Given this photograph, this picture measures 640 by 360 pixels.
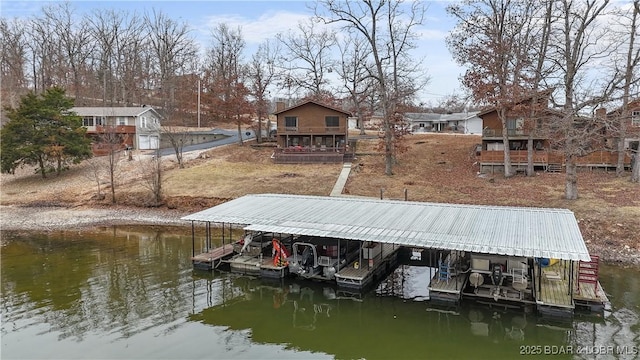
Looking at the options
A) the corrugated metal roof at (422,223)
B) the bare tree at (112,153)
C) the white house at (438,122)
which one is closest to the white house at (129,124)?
the bare tree at (112,153)

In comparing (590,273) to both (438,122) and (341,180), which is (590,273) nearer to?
(341,180)

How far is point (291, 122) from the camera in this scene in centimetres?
4466

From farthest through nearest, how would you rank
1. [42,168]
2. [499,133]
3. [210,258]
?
[42,168] < [499,133] < [210,258]

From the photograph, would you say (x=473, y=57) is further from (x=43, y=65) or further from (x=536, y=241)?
(x=43, y=65)

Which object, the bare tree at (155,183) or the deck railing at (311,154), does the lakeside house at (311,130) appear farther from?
the bare tree at (155,183)

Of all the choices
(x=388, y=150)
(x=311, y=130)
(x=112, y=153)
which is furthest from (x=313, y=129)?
(x=112, y=153)

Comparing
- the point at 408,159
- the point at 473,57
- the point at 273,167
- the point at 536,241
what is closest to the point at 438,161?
the point at 408,159

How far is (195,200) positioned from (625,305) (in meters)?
25.1

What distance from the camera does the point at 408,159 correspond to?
4147 cm

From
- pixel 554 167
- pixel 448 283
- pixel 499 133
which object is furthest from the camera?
pixel 499 133

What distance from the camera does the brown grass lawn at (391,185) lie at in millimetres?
24438

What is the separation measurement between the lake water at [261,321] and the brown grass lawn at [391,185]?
5975 mm

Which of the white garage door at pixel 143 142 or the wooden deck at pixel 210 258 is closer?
the wooden deck at pixel 210 258

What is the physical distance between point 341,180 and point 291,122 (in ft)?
40.0
